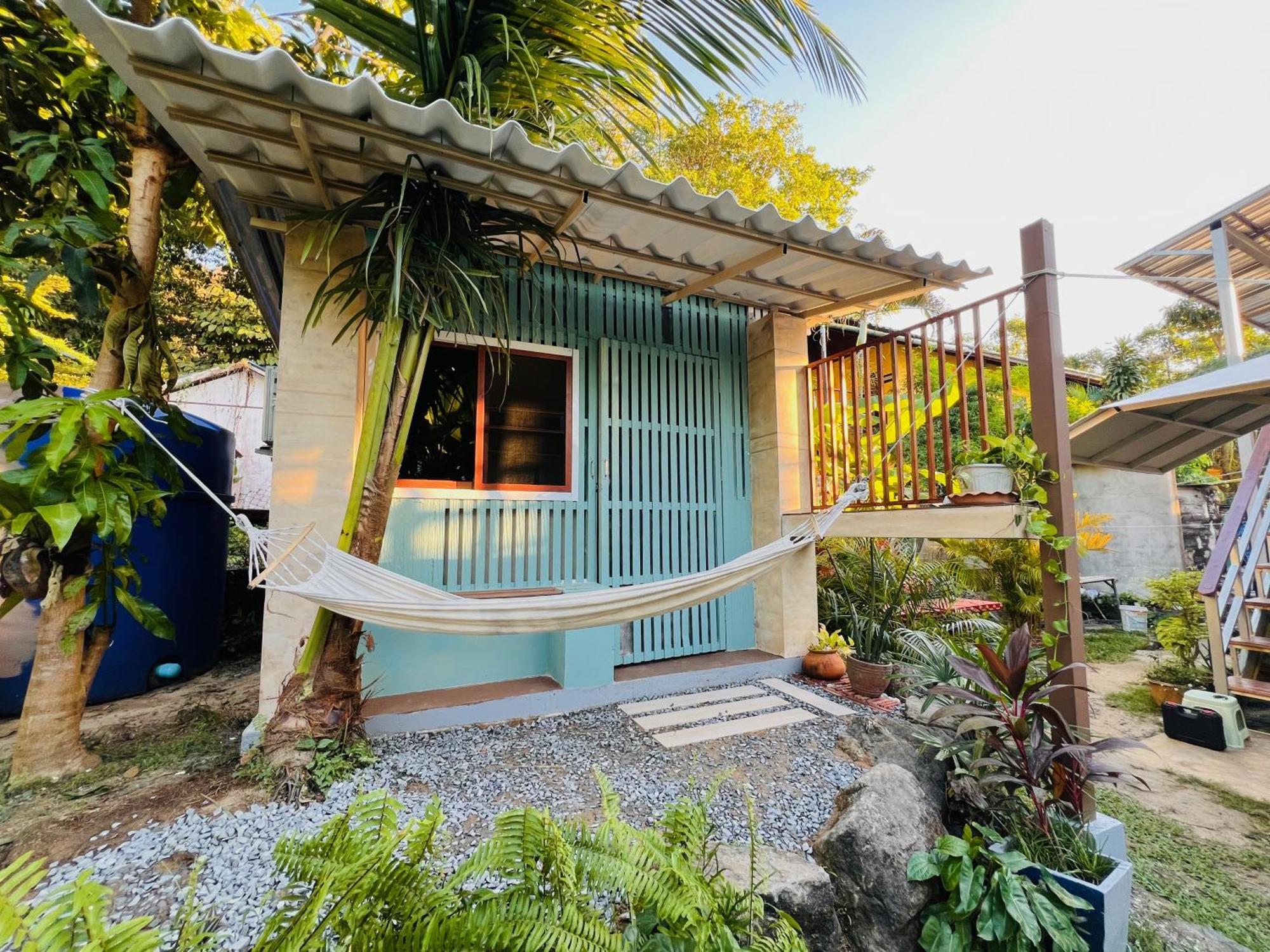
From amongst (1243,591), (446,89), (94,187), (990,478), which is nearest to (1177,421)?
(1243,591)

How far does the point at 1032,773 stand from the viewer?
1528mm

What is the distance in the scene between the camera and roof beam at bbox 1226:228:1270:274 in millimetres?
3922

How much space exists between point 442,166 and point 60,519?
166 cm

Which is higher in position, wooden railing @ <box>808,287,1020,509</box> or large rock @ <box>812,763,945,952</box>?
wooden railing @ <box>808,287,1020,509</box>

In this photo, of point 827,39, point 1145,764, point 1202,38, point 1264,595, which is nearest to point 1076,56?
point 1202,38

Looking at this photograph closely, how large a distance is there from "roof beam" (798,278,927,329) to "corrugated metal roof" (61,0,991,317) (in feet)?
0.08

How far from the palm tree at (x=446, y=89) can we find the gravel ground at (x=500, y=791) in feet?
0.93

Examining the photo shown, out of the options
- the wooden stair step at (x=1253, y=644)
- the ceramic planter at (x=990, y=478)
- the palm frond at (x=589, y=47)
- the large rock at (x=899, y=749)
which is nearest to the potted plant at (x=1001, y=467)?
the ceramic planter at (x=990, y=478)

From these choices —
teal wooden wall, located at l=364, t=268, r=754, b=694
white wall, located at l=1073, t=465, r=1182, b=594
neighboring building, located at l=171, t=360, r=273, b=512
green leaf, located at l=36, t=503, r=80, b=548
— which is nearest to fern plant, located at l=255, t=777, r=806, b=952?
green leaf, located at l=36, t=503, r=80, b=548

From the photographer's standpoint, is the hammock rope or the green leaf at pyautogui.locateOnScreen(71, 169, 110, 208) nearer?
the hammock rope

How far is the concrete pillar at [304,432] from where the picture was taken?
2145mm

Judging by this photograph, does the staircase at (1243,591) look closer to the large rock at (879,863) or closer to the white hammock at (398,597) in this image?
the large rock at (879,863)

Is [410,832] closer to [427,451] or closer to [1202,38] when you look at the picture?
[427,451]

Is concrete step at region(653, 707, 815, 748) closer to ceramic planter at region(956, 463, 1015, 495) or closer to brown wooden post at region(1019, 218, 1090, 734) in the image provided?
brown wooden post at region(1019, 218, 1090, 734)
